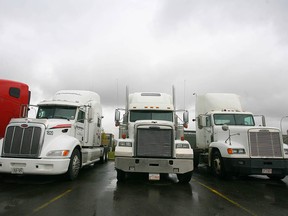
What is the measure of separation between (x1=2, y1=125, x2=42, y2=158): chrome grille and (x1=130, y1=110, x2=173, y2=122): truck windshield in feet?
11.6

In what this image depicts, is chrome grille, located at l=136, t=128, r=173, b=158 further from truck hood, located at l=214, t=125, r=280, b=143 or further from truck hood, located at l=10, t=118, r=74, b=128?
truck hood, located at l=214, t=125, r=280, b=143

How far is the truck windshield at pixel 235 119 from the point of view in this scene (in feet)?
33.1

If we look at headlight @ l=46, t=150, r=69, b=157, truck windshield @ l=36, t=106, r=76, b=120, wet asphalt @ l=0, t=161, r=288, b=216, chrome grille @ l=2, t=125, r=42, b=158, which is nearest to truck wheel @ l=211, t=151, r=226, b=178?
wet asphalt @ l=0, t=161, r=288, b=216

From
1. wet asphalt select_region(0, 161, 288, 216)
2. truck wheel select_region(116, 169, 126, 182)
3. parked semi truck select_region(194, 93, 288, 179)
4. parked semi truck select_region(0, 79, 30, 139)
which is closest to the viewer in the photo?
wet asphalt select_region(0, 161, 288, 216)

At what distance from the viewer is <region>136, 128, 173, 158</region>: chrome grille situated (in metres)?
6.96

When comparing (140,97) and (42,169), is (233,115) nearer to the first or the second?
(140,97)

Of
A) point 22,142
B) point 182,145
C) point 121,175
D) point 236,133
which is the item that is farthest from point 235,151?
point 22,142

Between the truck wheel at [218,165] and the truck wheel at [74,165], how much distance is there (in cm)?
559

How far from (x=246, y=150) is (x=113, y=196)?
5.39 m

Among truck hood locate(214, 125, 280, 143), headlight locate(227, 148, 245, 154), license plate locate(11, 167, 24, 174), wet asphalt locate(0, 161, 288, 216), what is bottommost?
wet asphalt locate(0, 161, 288, 216)

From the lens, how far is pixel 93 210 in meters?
4.53

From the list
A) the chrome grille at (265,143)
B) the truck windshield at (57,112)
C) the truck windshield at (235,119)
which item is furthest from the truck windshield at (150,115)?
the chrome grille at (265,143)

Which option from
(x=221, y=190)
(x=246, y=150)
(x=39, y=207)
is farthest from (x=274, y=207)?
(x=39, y=207)

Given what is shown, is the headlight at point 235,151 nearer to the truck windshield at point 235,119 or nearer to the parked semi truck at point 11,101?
the truck windshield at point 235,119
